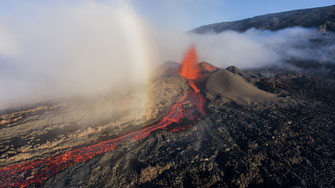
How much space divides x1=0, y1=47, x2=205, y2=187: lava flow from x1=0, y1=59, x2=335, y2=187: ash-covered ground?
0.53m

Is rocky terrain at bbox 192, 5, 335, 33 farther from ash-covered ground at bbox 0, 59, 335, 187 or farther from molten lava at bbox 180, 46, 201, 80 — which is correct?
ash-covered ground at bbox 0, 59, 335, 187

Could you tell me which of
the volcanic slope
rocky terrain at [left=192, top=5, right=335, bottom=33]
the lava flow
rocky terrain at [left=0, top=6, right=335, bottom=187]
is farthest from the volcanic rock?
rocky terrain at [left=192, top=5, right=335, bottom=33]

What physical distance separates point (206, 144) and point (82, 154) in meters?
6.77

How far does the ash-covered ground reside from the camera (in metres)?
6.84

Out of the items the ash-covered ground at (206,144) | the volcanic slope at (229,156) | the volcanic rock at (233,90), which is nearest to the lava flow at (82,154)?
the ash-covered ground at (206,144)

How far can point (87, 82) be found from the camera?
1972 cm

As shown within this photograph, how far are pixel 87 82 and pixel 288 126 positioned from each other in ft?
65.3

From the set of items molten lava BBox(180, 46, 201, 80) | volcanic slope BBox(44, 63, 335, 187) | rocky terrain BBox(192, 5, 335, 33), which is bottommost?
volcanic slope BBox(44, 63, 335, 187)

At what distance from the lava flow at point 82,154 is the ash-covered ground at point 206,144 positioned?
53cm

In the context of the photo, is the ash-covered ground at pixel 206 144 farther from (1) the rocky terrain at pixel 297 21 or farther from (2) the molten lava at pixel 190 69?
(1) the rocky terrain at pixel 297 21

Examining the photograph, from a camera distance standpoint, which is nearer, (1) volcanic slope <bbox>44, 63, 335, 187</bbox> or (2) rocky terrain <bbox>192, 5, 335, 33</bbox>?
(1) volcanic slope <bbox>44, 63, 335, 187</bbox>

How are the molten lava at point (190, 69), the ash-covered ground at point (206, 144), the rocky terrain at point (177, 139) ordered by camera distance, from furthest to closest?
the molten lava at point (190, 69), the rocky terrain at point (177, 139), the ash-covered ground at point (206, 144)

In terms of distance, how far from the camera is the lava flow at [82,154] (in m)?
7.44

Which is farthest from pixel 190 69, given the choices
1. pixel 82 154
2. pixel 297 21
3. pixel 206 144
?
pixel 297 21
